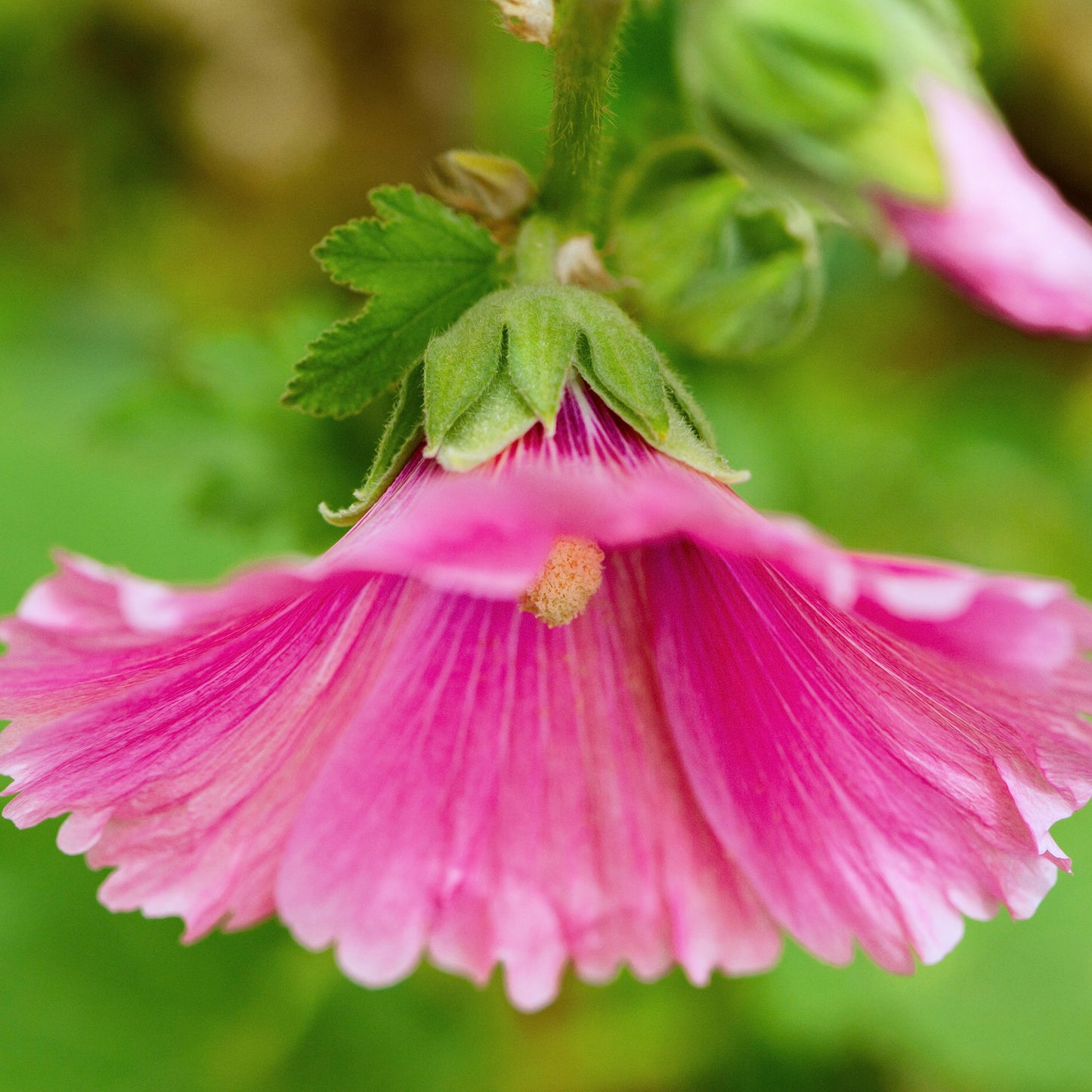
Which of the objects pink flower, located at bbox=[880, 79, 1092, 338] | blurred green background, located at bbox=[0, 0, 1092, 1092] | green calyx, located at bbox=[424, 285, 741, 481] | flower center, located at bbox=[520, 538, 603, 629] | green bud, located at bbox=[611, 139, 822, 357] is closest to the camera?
pink flower, located at bbox=[880, 79, 1092, 338]

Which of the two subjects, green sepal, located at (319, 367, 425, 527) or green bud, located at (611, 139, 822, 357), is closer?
green sepal, located at (319, 367, 425, 527)

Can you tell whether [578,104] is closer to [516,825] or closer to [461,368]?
[461,368]

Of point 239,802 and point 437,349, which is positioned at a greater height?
point 437,349

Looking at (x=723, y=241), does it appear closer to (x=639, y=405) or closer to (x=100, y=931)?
(x=639, y=405)

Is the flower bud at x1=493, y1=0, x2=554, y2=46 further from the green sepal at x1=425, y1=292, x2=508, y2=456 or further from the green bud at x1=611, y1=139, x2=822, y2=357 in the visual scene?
the green bud at x1=611, y1=139, x2=822, y2=357

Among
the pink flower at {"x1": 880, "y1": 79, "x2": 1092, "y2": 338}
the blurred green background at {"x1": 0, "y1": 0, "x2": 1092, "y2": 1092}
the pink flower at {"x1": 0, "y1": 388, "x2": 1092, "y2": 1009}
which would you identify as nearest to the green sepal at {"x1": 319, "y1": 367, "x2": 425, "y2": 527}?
the pink flower at {"x1": 0, "y1": 388, "x2": 1092, "y2": 1009}

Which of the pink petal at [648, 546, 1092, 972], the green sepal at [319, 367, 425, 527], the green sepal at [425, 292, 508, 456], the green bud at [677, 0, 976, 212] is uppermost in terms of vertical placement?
the green bud at [677, 0, 976, 212]

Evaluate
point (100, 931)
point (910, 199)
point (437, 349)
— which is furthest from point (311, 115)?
point (910, 199)
